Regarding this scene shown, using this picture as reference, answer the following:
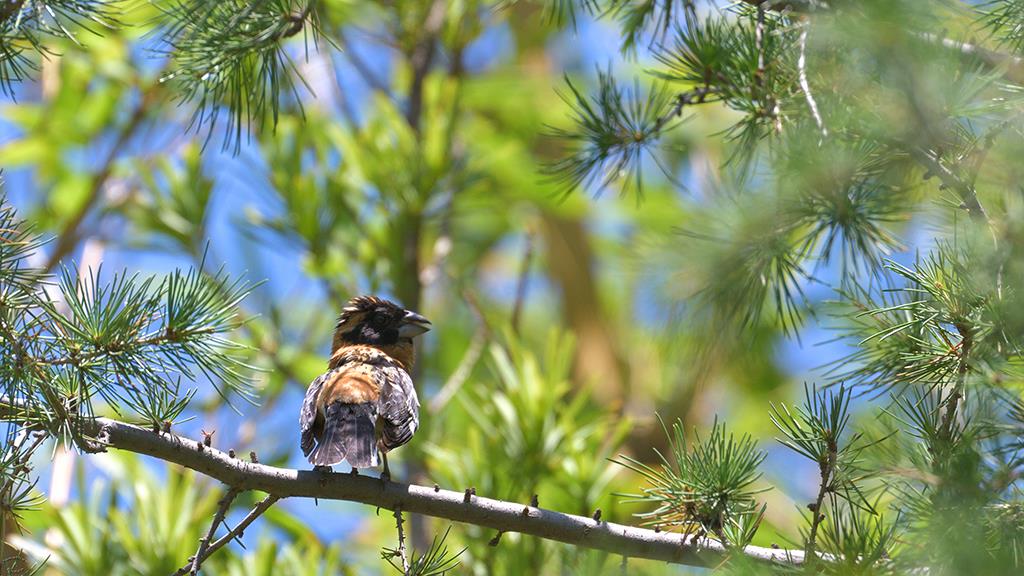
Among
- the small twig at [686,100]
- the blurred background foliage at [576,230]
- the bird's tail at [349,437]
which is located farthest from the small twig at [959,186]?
the bird's tail at [349,437]

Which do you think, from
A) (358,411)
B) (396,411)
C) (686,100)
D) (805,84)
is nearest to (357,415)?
(358,411)

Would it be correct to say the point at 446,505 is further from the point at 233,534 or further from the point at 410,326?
the point at 410,326

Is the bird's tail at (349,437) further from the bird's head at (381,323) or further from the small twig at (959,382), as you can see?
the small twig at (959,382)

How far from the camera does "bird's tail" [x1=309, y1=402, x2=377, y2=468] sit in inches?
119

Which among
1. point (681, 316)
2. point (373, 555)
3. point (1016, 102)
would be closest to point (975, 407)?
point (1016, 102)

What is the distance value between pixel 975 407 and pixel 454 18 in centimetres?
438

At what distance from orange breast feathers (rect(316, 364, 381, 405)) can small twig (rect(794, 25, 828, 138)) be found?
1.66 metres

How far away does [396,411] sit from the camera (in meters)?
3.48

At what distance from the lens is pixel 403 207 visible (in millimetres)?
5559

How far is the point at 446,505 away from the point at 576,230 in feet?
20.6

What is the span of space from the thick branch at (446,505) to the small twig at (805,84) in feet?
3.56

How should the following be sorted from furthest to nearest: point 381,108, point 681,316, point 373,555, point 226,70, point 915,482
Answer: point 373,555 → point 381,108 → point 681,316 → point 226,70 → point 915,482

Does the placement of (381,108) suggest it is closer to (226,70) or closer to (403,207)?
(403,207)

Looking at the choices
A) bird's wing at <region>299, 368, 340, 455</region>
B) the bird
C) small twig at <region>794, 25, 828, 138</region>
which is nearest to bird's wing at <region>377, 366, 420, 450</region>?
the bird
